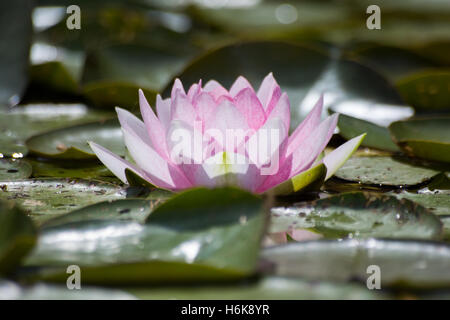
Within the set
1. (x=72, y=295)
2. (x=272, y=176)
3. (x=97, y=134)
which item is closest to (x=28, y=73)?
(x=97, y=134)

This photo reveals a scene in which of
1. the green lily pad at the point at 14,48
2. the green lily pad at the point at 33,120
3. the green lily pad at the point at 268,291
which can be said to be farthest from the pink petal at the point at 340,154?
the green lily pad at the point at 14,48

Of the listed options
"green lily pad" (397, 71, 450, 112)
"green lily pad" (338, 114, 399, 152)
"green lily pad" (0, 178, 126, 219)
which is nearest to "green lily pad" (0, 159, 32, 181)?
"green lily pad" (0, 178, 126, 219)

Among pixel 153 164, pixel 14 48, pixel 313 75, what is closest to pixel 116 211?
pixel 153 164

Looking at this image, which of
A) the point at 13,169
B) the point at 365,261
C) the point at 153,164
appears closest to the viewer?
the point at 365,261

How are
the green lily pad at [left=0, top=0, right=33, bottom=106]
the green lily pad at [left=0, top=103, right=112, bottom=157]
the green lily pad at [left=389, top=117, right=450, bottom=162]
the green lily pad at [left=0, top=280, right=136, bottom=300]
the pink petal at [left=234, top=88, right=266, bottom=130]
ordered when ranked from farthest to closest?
the green lily pad at [left=0, top=0, right=33, bottom=106] → the green lily pad at [left=0, top=103, right=112, bottom=157] → the green lily pad at [left=389, top=117, right=450, bottom=162] → the pink petal at [left=234, top=88, right=266, bottom=130] → the green lily pad at [left=0, top=280, right=136, bottom=300]

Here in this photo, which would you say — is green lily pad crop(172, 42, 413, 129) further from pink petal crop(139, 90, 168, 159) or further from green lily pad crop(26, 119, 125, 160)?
pink petal crop(139, 90, 168, 159)

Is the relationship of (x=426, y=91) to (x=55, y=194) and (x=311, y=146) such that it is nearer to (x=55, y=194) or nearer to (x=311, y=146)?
(x=311, y=146)
